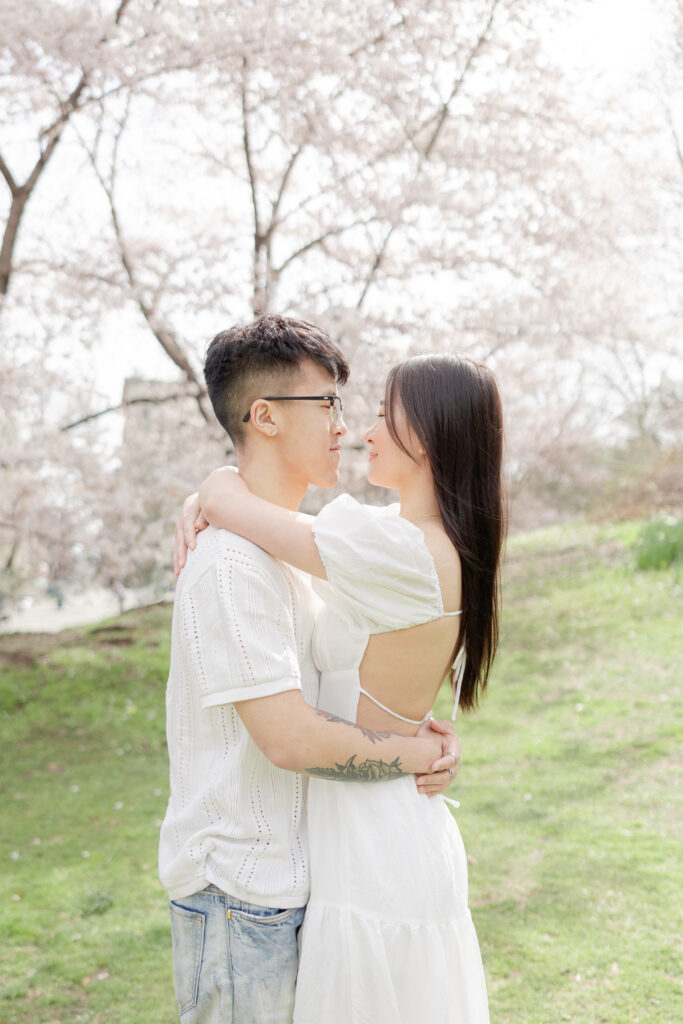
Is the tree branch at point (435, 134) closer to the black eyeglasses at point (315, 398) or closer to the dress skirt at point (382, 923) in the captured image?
the black eyeglasses at point (315, 398)

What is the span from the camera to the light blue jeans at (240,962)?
1.67 m

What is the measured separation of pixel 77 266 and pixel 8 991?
656 cm

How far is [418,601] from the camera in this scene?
1.73 meters

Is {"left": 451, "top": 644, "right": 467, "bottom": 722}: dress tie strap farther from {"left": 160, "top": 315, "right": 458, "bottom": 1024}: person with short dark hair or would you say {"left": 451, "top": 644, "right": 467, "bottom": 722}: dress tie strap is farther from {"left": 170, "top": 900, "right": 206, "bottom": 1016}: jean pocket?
{"left": 170, "top": 900, "right": 206, "bottom": 1016}: jean pocket

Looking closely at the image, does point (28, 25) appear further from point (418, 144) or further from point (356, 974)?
point (356, 974)

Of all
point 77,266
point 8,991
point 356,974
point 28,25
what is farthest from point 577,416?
point 356,974

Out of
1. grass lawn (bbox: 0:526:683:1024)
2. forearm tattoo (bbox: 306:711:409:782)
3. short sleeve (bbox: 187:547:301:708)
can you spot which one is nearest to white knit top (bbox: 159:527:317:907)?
short sleeve (bbox: 187:547:301:708)

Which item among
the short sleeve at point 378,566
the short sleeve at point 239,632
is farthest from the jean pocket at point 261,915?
the short sleeve at point 378,566

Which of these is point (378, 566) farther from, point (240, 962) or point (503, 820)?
point (503, 820)

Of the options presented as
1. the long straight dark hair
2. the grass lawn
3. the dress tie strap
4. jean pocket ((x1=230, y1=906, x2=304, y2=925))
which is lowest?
the grass lawn

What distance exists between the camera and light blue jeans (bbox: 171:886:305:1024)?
65.9 inches

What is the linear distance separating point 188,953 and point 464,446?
1.21 m

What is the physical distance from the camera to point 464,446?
189cm

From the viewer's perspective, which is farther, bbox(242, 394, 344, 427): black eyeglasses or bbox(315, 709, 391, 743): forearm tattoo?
bbox(242, 394, 344, 427): black eyeglasses
